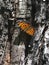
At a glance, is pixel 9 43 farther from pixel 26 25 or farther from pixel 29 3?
pixel 29 3

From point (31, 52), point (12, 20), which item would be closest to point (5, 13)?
point (12, 20)

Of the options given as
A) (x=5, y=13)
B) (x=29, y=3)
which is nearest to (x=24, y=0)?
(x=29, y=3)

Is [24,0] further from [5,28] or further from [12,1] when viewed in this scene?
[5,28]

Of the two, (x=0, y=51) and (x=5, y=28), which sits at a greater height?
(x=5, y=28)

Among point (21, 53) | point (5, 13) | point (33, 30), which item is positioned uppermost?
point (5, 13)

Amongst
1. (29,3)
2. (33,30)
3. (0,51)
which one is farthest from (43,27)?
(0,51)

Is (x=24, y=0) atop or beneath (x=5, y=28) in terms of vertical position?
atop
